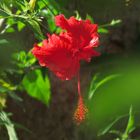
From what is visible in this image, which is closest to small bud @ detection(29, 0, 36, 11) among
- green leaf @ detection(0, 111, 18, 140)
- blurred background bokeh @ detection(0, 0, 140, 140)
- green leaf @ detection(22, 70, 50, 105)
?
blurred background bokeh @ detection(0, 0, 140, 140)

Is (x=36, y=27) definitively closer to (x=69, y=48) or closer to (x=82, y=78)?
(x=69, y=48)

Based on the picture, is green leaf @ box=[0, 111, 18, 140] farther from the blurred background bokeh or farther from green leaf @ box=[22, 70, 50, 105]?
green leaf @ box=[22, 70, 50, 105]

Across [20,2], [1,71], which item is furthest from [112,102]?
[20,2]

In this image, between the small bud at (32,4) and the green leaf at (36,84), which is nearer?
the small bud at (32,4)

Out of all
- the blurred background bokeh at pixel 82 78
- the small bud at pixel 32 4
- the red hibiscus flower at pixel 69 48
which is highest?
the small bud at pixel 32 4

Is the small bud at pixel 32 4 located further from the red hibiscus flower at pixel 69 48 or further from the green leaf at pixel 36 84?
the green leaf at pixel 36 84

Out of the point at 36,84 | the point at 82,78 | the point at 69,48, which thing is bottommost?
the point at 82,78

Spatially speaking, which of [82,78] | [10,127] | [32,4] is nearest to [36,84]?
[10,127]

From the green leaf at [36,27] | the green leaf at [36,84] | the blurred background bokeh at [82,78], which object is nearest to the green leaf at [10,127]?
the blurred background bokeh at [82,78]

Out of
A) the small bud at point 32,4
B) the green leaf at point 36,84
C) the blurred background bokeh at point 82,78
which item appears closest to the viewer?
the small bud at point 32,4

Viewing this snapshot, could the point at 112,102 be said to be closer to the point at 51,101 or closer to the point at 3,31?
the point at 3,31
